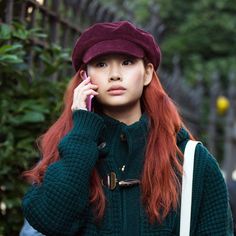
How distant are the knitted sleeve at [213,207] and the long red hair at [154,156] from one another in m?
0.10

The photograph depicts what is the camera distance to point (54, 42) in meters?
4.30

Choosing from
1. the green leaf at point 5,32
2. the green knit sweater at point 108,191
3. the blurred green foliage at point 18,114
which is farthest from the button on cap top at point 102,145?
the green leaf at point 5,32

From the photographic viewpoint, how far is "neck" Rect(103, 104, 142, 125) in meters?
2.55

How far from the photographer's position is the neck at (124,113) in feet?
8.36

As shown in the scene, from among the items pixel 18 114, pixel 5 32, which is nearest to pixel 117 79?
pixel 5 32

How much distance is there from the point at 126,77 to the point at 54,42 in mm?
1882

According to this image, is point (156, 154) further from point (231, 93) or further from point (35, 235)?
point (231, 93)

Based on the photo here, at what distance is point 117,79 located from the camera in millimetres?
2484

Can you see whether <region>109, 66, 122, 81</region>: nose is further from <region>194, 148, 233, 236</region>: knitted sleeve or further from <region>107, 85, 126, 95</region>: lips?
<region>194, 148, 233, 236</region>: knitted sleeve

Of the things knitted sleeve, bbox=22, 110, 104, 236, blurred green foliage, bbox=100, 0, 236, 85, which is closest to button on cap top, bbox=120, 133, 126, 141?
knitted sleeve, bbox=22, 110, 104, 236

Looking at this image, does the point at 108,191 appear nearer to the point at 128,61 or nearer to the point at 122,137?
the point at 122,137

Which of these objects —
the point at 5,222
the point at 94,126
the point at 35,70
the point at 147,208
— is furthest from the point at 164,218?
the point at 35,70

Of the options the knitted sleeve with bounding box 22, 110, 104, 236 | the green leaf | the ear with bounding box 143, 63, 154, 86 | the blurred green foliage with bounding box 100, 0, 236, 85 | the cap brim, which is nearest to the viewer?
the knitted sleeve with bounding box 22, 110, 104, 236

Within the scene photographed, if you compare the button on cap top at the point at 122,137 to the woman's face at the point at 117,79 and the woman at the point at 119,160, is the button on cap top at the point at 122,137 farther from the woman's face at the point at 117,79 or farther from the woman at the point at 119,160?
the woman's face at the point at 117,79
